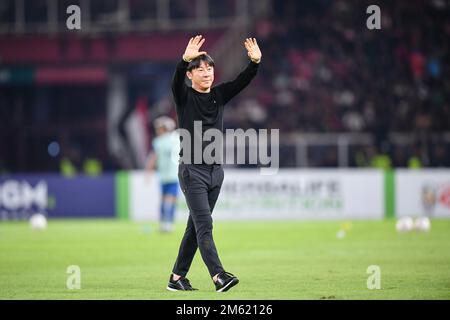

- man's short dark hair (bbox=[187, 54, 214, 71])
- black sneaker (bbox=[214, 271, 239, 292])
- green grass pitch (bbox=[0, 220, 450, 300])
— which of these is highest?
man's short dark hair (bbox=[187, 54, 214, 71])

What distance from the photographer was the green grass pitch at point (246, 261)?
10.9 metres

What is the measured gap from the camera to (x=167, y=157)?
21.5m

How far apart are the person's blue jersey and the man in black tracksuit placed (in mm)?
10357

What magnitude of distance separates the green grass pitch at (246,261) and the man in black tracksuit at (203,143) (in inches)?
20.5

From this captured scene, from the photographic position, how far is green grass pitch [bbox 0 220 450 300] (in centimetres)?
1087

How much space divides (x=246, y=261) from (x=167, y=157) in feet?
22.9

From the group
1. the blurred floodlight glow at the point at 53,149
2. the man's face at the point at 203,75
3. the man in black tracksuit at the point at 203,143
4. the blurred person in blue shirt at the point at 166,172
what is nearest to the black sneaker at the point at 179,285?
the man in black tracksuit at the point at 203,143

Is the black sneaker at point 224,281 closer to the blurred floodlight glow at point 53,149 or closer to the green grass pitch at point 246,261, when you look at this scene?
the green grass pitch at point 246,261

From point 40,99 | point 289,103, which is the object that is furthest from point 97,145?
point 289,103

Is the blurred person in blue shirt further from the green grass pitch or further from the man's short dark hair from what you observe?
the man's short dark hair

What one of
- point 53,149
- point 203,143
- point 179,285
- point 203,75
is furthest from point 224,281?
point 53,149

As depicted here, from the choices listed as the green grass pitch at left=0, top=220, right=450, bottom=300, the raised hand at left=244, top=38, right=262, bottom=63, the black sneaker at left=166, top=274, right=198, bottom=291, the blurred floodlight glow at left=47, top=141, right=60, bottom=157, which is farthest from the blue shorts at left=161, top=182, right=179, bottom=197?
the blurred floodlight glow at left=47, top=141, right=60, bottom=157

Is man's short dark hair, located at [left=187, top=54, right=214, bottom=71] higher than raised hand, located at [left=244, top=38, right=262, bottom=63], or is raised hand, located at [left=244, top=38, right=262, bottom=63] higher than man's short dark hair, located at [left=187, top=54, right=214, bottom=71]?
raised hand, located at [left=244, top=38, right=262, bottom=63]

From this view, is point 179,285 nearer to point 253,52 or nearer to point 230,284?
point 230,284
